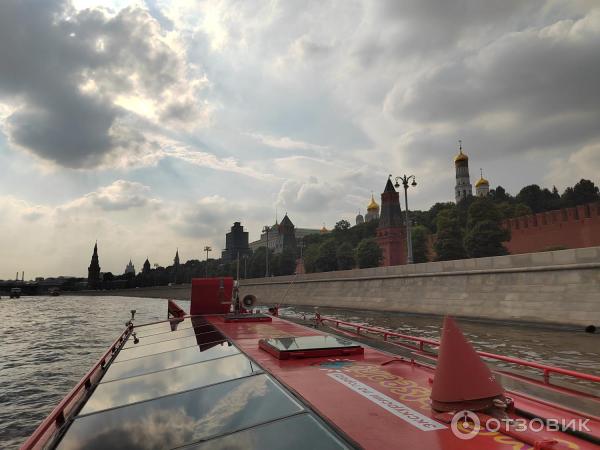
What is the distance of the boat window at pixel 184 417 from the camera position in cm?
349

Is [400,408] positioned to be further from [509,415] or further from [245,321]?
[245,321]

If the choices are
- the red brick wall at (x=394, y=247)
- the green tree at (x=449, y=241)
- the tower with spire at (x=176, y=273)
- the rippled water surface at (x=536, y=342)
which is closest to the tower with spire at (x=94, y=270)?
the tower with spire at (x=176, y=273)

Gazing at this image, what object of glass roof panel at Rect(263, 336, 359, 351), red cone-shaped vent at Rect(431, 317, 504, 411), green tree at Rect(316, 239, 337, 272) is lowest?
glass roof panel at Rect(263, 336, 359, 351)

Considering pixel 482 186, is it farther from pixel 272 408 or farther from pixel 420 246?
pixel 272 408

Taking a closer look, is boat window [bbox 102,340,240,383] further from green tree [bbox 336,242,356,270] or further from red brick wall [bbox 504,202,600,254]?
green tree [bbox 336,242,356,270]

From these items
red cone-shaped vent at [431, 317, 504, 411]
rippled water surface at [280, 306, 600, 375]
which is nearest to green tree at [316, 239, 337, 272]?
rippled water surface at [280, 306, 600, 375]

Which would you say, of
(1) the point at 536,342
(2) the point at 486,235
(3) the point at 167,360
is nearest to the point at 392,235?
(2) the point at 486,235

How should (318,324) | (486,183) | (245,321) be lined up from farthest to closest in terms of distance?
(486,183) → (318,324) → (245,321)

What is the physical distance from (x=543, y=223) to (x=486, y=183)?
65711 millimetres

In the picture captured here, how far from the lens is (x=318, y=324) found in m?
14.5

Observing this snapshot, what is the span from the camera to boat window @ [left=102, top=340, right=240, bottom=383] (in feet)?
21.0

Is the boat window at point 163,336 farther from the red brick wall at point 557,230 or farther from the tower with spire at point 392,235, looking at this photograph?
the tower with spire at point 392,235

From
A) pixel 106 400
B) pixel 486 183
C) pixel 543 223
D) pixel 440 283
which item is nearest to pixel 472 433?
pixel 106 400

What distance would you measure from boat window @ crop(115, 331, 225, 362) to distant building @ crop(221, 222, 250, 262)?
17223 cm
